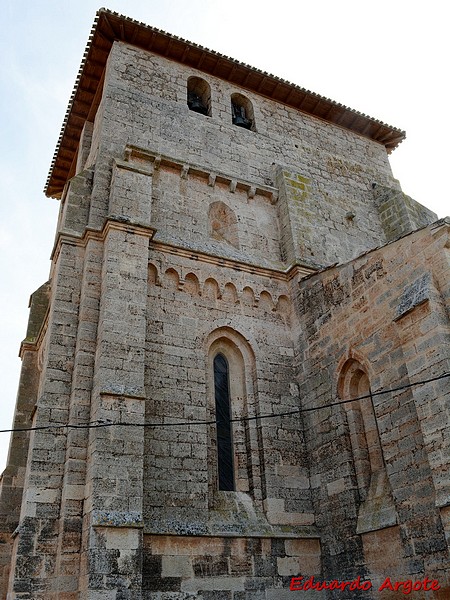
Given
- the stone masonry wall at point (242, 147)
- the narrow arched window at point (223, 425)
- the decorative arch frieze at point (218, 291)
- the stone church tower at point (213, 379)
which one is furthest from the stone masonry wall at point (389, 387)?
the stone masonry wall at point (242, 147)

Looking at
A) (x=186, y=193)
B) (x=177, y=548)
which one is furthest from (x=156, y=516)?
(x=186, y=193)

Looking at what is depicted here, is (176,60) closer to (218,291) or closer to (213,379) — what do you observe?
(218,291)

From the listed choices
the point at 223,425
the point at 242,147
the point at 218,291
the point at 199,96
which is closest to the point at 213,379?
the point at 223,425

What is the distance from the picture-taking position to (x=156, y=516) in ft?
26.5

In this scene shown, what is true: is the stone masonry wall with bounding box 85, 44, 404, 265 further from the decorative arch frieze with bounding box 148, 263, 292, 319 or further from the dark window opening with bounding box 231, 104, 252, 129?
the decorative arch frieze with bounding box 148, 263, 292, 319

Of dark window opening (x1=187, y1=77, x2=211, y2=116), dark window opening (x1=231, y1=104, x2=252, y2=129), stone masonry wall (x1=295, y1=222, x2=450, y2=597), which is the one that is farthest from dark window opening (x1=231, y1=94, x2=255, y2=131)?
stone masonry wall (x1=295, y1=222, x2=450, y2=597)

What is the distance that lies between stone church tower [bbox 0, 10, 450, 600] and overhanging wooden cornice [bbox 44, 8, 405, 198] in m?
0.10

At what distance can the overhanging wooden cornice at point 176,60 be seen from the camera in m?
13.2

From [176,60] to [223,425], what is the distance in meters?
9.60

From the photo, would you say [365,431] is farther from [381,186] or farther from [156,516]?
[381,186]

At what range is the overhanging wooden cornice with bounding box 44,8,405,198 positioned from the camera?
1325 cm

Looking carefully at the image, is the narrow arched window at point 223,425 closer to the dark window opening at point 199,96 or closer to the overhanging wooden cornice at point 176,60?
the dark window opening at point 199,96

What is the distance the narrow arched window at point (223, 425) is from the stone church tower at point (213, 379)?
4cm

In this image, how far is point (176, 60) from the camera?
14062 millimetres
